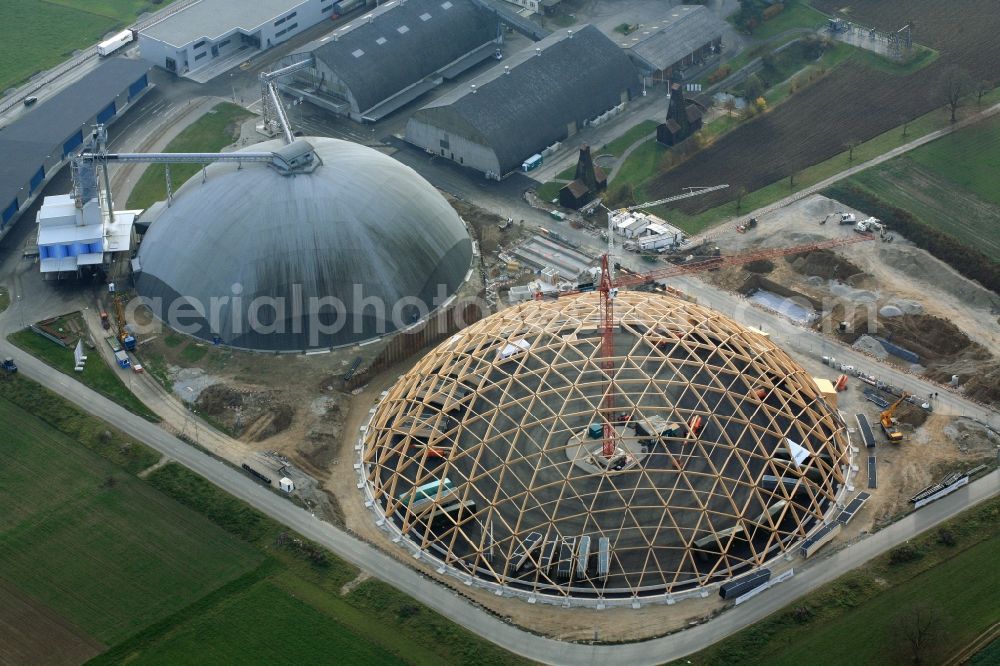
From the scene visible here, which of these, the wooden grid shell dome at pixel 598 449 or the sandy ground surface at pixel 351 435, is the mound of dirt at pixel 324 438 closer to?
the sandy ground surface at pixel 351 435

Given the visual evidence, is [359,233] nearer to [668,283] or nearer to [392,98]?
[668,283]

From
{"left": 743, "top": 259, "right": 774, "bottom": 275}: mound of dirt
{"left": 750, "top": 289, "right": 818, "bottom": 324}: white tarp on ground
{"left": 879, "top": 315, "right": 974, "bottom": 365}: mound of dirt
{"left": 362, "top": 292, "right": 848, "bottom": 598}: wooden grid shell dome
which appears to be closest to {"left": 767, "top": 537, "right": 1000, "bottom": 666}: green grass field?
{"left": 362, "top": 292, "right": 848, "bottom": 598}: wooden grid shell dome

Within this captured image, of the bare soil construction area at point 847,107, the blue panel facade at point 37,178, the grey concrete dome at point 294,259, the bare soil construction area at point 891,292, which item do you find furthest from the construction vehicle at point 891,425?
the blue panel facade at point 37,178

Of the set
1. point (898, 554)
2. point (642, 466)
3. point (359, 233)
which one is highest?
point (359, 233)

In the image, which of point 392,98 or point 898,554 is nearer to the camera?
point 898,554

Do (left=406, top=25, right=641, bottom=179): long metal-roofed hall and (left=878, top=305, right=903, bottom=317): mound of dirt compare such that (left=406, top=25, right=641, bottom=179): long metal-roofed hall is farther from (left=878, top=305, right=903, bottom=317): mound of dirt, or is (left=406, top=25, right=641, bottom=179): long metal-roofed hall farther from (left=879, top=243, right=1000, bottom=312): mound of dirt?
(left=878, top=305, right=903, bottom=317): mound of dirt

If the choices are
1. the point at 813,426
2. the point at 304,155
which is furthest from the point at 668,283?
the point at 304,155
